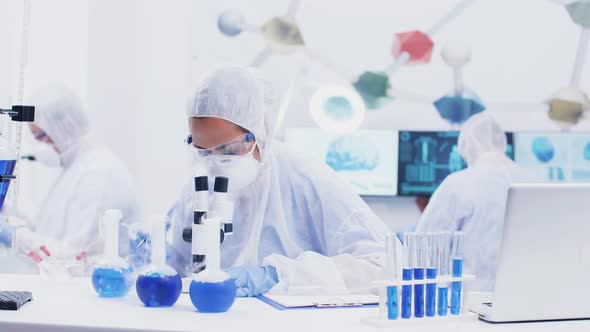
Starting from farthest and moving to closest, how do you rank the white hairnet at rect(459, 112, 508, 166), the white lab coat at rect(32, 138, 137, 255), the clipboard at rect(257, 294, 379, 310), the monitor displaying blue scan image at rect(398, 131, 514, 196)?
the monitor displaying blue scan image at rect(398, 131, 514, 196), the white hairnet at rect(459, 112, 508, 166), the white lab coat at rect(32, 138, 137, 255), the clipboard at rect(257, 294, 379, 310)

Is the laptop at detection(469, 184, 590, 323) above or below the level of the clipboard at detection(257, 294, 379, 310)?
above

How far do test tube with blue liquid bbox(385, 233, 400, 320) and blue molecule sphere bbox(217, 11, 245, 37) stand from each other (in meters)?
3.07

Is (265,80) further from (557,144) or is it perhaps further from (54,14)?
(557,144)

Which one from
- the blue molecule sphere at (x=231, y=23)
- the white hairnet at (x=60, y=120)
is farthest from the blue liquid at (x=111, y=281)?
the blue molecule sphere at (x=231, y=23)

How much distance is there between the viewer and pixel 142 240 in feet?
5.90

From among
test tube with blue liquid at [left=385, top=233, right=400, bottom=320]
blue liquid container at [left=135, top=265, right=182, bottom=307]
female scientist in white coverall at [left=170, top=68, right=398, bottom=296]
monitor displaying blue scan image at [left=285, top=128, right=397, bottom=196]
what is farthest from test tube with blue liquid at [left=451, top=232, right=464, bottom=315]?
monitor displaying blue scan image at [left=285, top=128, right=397, bottom=196]

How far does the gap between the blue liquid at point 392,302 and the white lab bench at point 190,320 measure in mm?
26

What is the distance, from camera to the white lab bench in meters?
1.29

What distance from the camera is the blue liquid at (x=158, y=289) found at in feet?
4.79

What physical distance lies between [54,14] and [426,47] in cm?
204

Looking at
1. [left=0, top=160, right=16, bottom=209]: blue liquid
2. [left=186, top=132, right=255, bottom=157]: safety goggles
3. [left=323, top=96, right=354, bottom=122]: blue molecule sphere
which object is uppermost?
[left=323, top=96, right=354, bottom=122]: blue molecule sphere

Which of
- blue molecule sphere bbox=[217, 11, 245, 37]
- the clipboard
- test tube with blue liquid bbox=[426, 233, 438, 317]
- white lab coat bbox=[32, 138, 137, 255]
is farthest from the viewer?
blue molecule sphere bbox=[217, 11, 245, 37]

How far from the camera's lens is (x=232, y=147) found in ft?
6.66

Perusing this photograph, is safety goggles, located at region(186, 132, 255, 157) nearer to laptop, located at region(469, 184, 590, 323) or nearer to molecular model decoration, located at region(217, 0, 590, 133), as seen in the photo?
laptop, located at region(469, 184, 590, 323)
